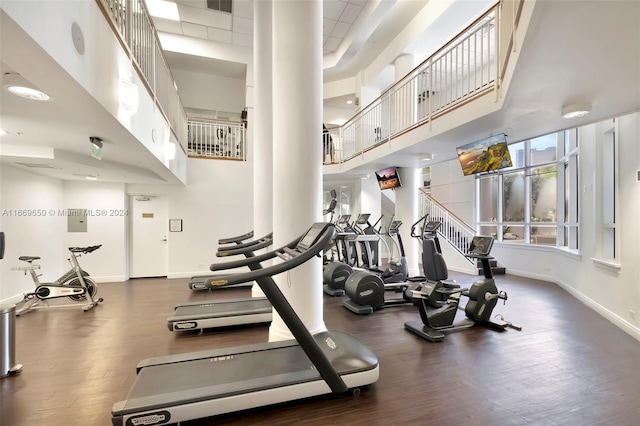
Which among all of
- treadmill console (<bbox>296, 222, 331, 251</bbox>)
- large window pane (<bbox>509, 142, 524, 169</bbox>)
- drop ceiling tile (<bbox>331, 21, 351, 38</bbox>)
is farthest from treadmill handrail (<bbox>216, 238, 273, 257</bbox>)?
large window pane (<bbox>509, 142, 524, 169</bbox>)

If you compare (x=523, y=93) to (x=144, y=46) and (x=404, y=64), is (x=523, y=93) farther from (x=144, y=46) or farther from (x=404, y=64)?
(x=404, y=64)

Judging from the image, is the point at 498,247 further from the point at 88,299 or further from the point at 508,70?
the point at 88,299

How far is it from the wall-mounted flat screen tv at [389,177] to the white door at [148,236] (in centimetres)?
585

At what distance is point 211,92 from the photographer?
423 inches

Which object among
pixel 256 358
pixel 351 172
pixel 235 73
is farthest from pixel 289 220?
pixel 235 73

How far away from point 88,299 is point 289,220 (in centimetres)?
438

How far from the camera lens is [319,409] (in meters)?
2.30

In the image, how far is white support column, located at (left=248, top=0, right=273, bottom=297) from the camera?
5.13 meters

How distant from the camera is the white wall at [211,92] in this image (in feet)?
34.2

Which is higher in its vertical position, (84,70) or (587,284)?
(84,70)

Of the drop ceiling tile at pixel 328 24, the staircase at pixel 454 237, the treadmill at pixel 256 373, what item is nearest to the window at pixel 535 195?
the staircase at pixel 454 237

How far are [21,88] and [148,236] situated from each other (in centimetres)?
624

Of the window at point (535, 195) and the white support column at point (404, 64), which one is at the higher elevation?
the white support column at point (404, 64)

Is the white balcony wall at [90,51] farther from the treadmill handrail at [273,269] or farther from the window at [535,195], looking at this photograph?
the window at [535,195]
